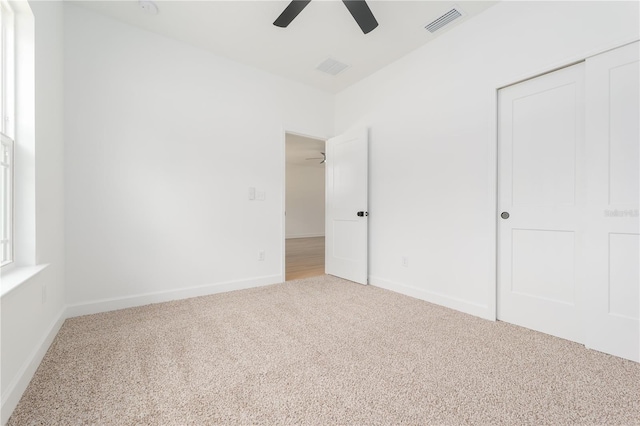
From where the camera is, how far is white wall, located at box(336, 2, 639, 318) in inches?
79.7

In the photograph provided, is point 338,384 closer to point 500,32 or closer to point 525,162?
point 525,162

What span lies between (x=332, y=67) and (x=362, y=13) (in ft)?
4.37

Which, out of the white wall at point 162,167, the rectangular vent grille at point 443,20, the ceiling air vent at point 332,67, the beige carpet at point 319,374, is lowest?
the beige carpet at point 319,374

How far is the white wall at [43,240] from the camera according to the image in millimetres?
1298

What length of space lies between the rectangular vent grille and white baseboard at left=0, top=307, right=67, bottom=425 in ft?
12.7

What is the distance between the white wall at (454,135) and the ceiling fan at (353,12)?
40.8 inches

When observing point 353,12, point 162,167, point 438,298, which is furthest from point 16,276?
point 438,298

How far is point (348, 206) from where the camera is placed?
3.73 meters

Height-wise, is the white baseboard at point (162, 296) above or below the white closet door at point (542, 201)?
below

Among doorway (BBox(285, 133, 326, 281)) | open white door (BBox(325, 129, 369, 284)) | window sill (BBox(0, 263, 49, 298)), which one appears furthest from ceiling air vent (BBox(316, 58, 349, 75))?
doorway (BBox(285, 133, 326, 281))

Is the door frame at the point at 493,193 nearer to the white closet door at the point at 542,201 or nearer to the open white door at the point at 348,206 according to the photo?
the white closet door at the point at 542,201

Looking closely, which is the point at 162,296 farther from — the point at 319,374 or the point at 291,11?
the point at 291,11

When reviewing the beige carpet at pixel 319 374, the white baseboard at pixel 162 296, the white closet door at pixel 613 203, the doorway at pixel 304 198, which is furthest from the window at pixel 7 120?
the doorway at pixel 304 198

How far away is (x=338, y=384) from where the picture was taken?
1.45 m
